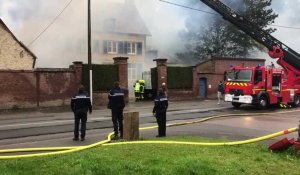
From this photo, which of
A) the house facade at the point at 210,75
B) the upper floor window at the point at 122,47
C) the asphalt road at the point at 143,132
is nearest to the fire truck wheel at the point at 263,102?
the asphalt road at the point at 143,132

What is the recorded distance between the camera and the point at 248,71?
83.4 feet

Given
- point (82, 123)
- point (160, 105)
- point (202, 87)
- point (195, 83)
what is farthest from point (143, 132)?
point (202, 87)

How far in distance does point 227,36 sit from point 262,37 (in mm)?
34233

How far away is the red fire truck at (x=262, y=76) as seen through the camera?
2417cm

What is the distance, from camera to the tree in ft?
188

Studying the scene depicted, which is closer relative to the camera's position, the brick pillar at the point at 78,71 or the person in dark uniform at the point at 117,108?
the person in dark uniform at the point at 117,108

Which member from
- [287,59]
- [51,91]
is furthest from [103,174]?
[51,91]

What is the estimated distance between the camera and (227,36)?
5844cm

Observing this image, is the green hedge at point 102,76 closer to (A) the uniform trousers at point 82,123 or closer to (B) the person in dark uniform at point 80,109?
(B) the person in dark uniform at point 80,109

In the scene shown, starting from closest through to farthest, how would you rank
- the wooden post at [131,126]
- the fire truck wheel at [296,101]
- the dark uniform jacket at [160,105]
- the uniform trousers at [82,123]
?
the wooden post at [131,126] → the uniform trousers at [82,123] → the dark uniform jacket at [160,105] → the fire truck wheel at [296,101]

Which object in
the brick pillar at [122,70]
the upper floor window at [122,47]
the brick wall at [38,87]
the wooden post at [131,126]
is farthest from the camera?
the upper floor window at [122,47]

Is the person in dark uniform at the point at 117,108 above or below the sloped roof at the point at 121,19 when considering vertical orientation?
below

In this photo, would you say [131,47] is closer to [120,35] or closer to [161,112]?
[120,35]

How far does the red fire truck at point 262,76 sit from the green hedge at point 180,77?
30.6 feet
